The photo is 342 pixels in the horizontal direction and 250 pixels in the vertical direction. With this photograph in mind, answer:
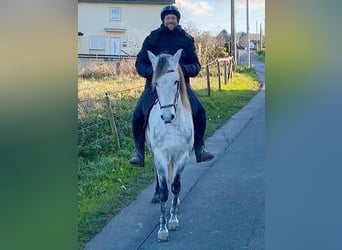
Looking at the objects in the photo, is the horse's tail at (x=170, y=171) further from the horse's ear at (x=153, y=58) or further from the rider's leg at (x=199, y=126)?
Result: the horse's ear at (x=153, y=58)

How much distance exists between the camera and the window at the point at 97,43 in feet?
7.18

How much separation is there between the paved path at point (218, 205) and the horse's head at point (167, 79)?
0.28 meters

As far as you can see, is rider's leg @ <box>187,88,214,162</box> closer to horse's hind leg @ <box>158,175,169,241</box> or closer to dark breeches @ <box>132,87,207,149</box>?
dark breeches @ <box>132,87,207,149</box>

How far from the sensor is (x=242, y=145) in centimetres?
229

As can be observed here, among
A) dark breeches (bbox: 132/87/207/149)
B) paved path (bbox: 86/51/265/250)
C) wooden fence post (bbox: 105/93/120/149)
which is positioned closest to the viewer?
paved path (bbox: 86/51/265/250)

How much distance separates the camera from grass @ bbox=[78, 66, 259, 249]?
2.16 meters

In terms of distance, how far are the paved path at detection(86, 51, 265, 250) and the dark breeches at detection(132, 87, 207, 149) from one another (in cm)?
10

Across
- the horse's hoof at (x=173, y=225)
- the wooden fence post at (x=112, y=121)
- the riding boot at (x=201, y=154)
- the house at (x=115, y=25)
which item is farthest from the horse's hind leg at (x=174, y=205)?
the house at (x=115, y=25)

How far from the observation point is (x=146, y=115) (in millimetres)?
2279

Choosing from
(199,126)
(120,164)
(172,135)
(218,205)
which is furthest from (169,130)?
(218,205)

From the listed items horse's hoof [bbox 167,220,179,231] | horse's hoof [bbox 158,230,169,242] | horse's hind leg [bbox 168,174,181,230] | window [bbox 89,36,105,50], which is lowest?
horse's hoof [bbox 158,230,169,242]

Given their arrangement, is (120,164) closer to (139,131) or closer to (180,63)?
(139,131)

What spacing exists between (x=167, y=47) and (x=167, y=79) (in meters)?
0.14

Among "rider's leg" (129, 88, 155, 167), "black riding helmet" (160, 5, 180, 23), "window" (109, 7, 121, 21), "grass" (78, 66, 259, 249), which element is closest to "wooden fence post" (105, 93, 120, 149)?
"grass" (78, 66, 259, 249)
